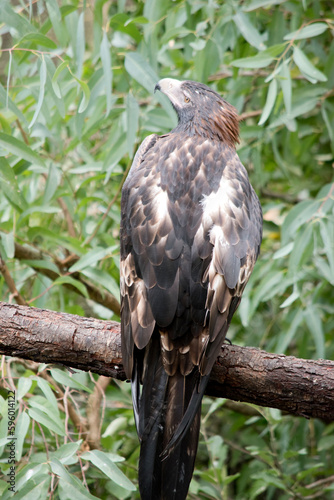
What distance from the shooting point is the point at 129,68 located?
3420 mm

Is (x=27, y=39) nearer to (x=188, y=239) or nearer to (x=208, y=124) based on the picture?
(x=208, y=124)

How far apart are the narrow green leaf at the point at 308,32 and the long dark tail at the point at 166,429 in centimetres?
204

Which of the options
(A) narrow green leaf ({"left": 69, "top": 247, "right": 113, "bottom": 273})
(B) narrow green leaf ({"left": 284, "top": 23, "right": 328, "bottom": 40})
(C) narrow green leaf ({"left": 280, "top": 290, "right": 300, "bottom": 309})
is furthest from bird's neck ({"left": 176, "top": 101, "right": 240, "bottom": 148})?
(C) narrow green leaf ({"left": 280, "top": 290, "right": 300, "bottom": 309})

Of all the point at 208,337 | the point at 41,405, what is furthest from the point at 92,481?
the point at 208,337

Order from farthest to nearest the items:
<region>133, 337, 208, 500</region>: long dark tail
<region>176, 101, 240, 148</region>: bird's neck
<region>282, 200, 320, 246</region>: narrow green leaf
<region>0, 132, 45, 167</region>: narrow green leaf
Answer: <region>282, 200, 320, 246</region>: narrow green leaf → <region>176, 101, 240, 148</region>: bird's neck → <region>0, 132, 45, 167</region>: narrow green leaf → <region>133, 337, 208, 500</region>: long dark tail

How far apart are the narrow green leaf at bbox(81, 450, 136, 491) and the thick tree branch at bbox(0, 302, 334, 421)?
0.43m

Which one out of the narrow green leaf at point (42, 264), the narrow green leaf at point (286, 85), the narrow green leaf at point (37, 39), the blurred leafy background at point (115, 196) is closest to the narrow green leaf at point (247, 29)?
the blurred leafy background at point (115, 196)

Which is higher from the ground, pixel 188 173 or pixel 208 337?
pixel 188 173

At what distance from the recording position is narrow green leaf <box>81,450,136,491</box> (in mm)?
2824

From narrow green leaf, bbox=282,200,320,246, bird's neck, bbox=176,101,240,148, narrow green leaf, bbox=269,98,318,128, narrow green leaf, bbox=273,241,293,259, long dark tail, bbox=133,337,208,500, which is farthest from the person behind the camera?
narrow green leaf, bbox=269,98,318,128

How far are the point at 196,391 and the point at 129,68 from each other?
1.86 meters

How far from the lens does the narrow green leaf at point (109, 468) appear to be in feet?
9.27

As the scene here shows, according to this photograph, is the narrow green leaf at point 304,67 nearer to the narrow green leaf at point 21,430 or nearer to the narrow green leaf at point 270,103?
the narrow green leaf at point 270,103

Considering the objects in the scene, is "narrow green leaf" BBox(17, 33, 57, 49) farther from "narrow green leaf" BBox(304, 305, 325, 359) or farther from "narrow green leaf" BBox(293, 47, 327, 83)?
"narrow green leaf" BBox(304, 305, 325, 359)
